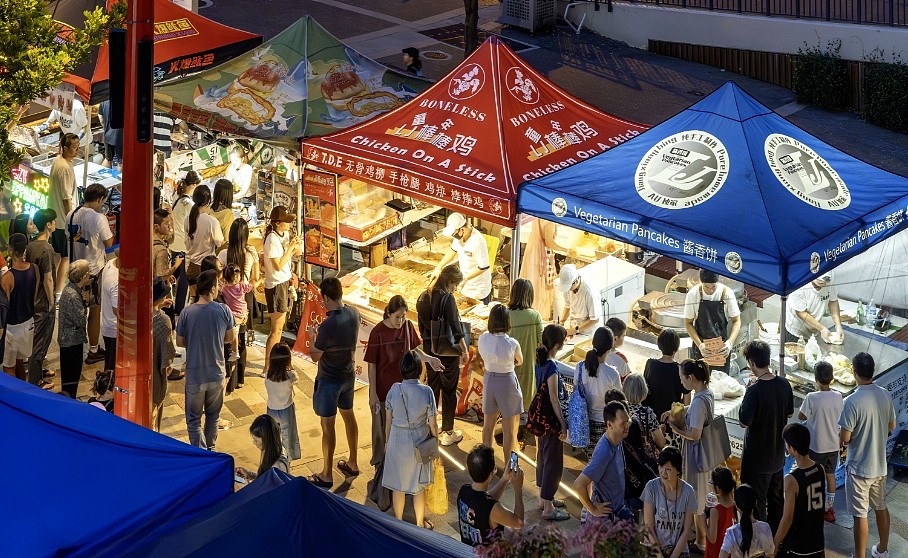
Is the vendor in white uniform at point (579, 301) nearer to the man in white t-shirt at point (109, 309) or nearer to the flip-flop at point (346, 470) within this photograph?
the flip-flop at point (346, 470)

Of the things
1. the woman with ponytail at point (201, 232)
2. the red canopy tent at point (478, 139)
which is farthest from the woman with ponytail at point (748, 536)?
the woman with ponytail at point (201, 232)

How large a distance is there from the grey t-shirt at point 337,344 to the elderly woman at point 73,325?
2390 mm

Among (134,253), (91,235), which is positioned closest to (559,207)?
(134,253)

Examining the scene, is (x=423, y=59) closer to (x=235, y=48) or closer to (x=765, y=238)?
(x=235, y=48)

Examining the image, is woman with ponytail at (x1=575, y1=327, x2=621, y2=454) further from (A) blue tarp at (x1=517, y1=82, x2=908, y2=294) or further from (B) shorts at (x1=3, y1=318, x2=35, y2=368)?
(B) shorts at (x1=3, y1=318, x2=35, y2=368)

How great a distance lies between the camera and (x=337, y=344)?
943cm

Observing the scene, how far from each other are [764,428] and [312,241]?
5.29 m

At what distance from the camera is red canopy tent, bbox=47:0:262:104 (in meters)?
13.9

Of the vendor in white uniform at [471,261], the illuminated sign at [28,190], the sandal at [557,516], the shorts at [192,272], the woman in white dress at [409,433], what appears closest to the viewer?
the woman in white dress at [409,433]

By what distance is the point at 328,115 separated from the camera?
42.0ft

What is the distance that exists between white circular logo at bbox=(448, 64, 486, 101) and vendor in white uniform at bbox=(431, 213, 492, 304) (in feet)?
3.81

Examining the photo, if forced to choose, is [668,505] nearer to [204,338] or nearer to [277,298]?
[204,338]

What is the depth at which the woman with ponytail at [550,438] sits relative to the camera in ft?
29.6

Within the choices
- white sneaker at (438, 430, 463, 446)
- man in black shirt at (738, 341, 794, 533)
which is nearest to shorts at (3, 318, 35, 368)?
white sneaker at (438, 430, 463, 446)
